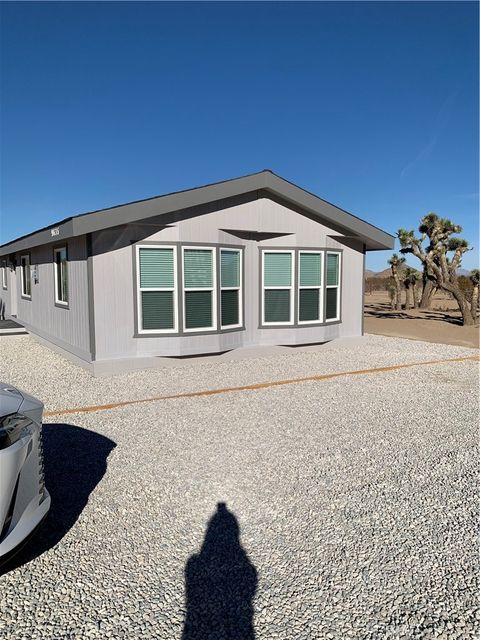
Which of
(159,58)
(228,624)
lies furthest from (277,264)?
(228,624)

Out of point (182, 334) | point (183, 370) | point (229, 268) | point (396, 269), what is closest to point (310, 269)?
point (229, 268)

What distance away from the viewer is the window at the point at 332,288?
10.6 meters

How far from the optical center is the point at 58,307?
33.5 ft

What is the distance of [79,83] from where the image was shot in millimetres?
12875

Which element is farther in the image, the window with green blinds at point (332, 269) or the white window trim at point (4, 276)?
the white window trim at point (4, 276)

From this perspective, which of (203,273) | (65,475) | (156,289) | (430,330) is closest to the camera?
(65,475)

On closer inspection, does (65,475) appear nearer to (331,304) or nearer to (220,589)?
(220,589)

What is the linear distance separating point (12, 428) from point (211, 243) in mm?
6872

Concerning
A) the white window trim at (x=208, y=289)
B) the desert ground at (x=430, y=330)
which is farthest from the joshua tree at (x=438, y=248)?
the white window trim at (x=208, y=289)

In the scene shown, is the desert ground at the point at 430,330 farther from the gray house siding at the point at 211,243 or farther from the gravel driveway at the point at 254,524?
the gravel driveway at the point at 254,524

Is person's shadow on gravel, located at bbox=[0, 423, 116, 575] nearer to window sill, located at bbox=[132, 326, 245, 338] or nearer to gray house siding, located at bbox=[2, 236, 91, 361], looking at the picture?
window sill, located at bbox=[132, 326, 245, 338]

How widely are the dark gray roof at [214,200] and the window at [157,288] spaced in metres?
0.83

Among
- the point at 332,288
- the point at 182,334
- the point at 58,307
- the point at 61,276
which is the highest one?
the point at 61,276

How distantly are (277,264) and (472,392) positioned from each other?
4.91 m
